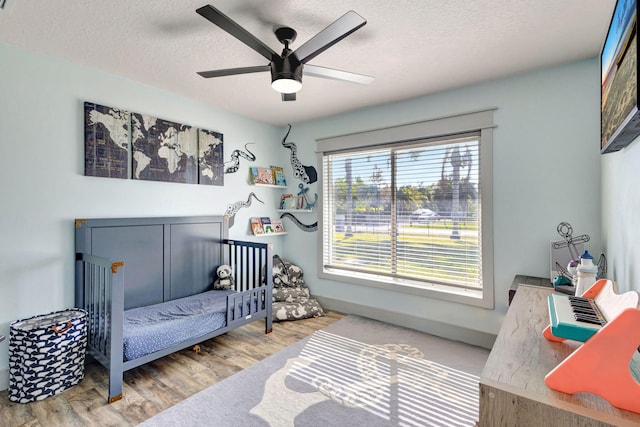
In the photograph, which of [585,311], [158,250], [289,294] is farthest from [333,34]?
[289,294]

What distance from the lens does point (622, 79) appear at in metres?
0.97

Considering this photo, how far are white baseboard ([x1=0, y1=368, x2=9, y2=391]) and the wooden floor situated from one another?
0.05 m

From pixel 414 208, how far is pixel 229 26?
2.33m

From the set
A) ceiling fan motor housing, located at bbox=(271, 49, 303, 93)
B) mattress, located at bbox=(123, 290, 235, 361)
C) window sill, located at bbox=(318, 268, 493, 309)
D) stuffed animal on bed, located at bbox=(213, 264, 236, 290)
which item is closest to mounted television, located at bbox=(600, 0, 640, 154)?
ceiling fan motor housing, located at bbox=(271, 49, 303, 93)

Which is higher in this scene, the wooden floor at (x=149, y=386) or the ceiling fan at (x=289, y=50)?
the ceiling fan at (x=289, y=50)

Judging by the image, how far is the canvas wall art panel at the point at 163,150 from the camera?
265cm

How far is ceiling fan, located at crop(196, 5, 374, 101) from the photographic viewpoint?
1.41 m

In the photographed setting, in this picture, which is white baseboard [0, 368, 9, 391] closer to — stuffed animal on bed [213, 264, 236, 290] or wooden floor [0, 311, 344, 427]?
wooden floor [0, 311, 344, 427]

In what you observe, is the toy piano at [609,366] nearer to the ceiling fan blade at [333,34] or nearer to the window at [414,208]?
the ceiling fan blade at [333,34]

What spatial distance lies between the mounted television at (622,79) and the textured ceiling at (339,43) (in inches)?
27.5

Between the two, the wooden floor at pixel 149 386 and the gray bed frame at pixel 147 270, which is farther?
the gray bed frame at pixel 147 270

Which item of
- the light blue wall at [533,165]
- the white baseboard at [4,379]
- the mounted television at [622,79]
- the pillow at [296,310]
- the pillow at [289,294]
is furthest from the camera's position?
the pillow at [289,294]

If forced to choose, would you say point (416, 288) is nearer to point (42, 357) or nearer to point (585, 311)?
point (585, 311)

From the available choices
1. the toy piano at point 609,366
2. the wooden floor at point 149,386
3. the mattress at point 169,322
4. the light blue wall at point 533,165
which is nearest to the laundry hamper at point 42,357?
the wooden floor at point 149,386
